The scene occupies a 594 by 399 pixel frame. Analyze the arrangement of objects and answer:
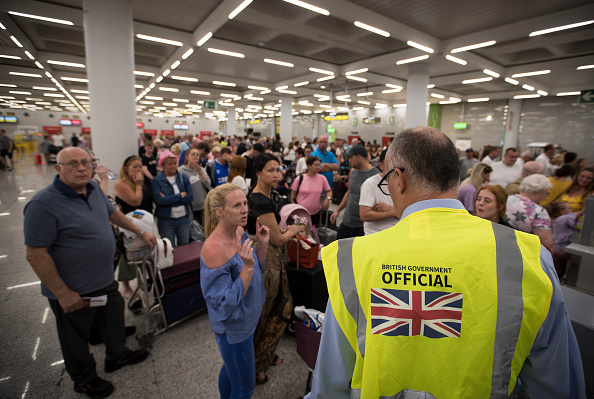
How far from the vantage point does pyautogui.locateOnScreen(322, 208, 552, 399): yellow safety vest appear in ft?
2.45

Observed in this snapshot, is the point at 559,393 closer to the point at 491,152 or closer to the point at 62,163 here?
the point at 62,163

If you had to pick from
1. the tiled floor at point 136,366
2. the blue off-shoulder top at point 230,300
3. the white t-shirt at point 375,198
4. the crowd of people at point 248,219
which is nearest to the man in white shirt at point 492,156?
the crowd of people at point 248,219

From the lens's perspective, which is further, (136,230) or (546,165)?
(546,165)

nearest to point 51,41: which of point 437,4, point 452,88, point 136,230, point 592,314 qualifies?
point 136,230

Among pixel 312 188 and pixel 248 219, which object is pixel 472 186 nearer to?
pixel 312 188

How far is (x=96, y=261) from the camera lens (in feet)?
6.92

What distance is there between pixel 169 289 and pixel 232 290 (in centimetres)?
161

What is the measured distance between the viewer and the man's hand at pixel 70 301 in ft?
6.34

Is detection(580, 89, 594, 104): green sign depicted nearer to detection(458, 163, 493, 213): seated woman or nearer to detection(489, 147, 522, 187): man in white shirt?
detection(489, 147, 522, 187): man in white shirt

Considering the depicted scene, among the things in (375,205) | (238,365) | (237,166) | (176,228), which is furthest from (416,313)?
(237,166)

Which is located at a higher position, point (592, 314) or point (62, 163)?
point (62, 163)

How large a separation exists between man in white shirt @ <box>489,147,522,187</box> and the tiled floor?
5.41 meters

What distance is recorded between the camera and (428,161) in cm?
90

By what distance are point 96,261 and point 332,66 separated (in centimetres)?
1137
